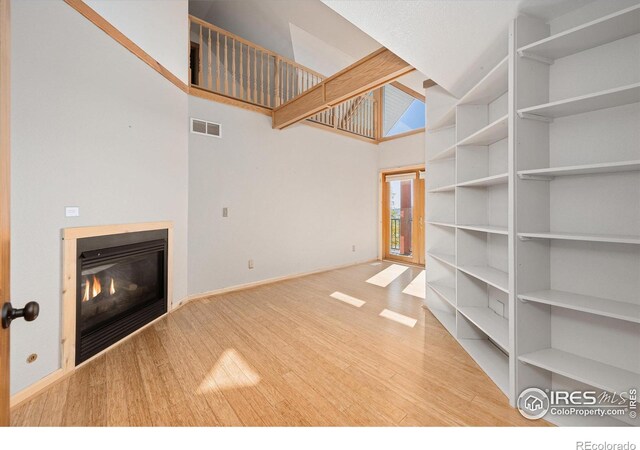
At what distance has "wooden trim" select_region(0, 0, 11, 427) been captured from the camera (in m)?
0.72

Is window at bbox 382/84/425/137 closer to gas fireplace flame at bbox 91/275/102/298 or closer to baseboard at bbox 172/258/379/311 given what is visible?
baseboard at bbox 172/258/379/311

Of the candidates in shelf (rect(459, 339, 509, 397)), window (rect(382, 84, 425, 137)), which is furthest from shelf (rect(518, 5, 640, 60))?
window (rect(382, 84, 425, 137))

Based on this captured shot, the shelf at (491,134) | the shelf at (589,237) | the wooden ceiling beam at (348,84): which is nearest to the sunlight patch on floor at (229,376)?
the shelf at (589,237)

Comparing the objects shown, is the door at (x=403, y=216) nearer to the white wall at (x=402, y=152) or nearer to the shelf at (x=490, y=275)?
the white wall at (x=402, y=152)

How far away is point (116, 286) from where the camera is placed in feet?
7.81

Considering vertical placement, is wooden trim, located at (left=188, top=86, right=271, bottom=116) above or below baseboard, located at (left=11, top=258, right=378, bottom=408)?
above

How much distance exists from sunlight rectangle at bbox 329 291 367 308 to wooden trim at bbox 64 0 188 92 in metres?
3.35

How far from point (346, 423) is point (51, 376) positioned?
2004 millimetres

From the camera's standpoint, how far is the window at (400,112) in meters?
5.61

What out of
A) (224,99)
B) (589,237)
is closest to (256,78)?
(224,99)

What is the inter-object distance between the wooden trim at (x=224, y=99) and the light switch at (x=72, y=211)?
84.1 inches

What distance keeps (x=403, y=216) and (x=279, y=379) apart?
497cm

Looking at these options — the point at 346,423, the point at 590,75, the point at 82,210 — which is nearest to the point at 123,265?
the point at 82,210
